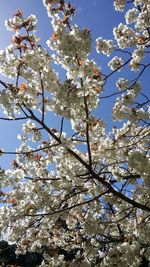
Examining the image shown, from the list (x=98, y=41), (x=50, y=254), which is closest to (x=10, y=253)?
(x=50, y=254)

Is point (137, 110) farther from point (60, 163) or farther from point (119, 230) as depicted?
point (119, 230)

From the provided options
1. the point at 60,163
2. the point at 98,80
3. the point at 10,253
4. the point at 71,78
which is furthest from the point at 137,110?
the point at 10,253

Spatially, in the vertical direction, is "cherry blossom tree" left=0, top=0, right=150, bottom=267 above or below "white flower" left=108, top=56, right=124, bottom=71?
below

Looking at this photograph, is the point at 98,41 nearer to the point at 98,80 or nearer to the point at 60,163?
the point at 98,80

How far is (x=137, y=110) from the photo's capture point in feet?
27.3

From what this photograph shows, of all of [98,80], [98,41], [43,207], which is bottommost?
[43,207]

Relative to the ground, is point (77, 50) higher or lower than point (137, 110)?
lower

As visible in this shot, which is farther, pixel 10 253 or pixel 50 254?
pixel 10 253

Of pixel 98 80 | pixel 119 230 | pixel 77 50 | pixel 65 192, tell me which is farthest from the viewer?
pixel 119 230

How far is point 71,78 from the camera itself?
6031mm

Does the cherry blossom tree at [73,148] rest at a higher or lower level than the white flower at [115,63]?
lower

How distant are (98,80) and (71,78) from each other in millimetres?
1495

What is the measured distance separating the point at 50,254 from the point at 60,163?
183 inches

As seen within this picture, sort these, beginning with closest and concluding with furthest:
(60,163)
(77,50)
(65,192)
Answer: (77,50) < (60,163) < (65,192)
